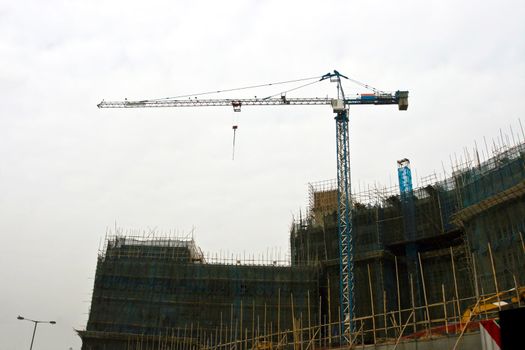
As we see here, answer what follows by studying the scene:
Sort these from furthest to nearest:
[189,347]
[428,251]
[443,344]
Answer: [428,251] → [189,347] → [443,344]

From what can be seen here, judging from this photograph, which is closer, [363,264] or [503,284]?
[503,284]

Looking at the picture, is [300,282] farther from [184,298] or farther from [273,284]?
[184,298]

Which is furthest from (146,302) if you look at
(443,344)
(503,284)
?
(443,344)

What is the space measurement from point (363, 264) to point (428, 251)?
18.9ft

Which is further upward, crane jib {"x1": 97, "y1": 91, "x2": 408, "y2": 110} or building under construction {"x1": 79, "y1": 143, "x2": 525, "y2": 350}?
crane jib {"x1": 97, "y1": 91, "x2": 408, "y2": 110}

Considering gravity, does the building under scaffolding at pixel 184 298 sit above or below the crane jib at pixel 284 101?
below

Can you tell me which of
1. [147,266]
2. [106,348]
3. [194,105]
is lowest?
[106,348]

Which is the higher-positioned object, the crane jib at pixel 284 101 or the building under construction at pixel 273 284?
the crane jib at pixel 284 101

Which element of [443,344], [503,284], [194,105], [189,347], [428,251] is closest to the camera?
[443,344]

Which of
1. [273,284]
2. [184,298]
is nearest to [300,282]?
[273,284]

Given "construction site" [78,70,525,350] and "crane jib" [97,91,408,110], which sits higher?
"crane jib" [97,91,408,110]

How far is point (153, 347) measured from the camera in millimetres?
41156

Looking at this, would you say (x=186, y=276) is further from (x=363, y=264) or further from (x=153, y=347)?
(x=363, y=264)

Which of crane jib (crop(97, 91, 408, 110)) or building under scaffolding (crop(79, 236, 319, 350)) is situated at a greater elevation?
crane jib (crop(97, 91, 408, 110))
